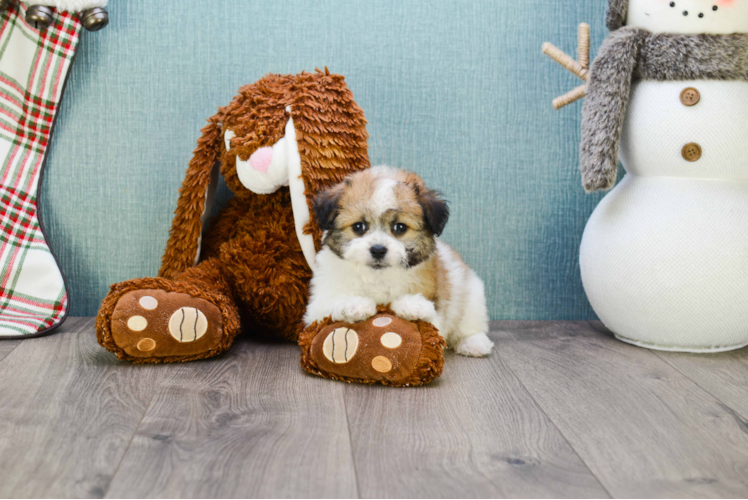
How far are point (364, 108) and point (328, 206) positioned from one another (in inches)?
23.4

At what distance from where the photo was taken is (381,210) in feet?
4.36

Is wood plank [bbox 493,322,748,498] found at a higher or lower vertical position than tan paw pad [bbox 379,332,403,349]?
lower

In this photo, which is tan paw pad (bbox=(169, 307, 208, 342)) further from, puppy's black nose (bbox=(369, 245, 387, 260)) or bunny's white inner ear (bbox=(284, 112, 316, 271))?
puppy's black nose (bbox=(369, 245, 387, 260))

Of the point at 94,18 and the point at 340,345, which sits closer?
the point at 340,345

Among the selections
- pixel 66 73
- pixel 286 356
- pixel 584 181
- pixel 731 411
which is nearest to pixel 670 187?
pixel 584 181

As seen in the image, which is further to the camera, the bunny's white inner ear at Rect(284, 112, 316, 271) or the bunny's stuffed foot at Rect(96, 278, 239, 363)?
the bunny's white inner ear at Rect(284, 112, 316, 271)

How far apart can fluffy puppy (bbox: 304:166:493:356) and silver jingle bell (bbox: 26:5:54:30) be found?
91 cm

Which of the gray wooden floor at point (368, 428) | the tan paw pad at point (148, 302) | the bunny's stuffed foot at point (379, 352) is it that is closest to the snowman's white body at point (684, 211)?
the gray wooden floor at point (368, 428)

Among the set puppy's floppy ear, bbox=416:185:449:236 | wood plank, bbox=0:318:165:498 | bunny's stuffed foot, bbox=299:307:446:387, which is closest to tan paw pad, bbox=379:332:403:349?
bunny's stuffed foot, bbox=299:307:446:387

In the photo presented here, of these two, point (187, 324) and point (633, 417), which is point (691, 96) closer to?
point (633, 417)

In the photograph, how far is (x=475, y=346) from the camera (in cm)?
158

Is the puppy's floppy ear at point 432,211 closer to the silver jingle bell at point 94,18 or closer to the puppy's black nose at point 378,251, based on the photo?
the puppy's black nose at point 378,251

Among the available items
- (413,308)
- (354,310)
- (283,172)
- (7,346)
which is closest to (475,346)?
(413,308)

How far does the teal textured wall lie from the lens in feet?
5.93
